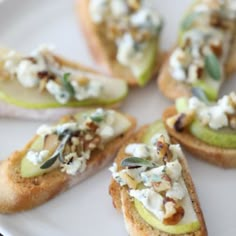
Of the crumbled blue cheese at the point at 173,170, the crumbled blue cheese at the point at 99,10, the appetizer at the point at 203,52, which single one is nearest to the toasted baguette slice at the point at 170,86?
the appetizer at the point at 203,52

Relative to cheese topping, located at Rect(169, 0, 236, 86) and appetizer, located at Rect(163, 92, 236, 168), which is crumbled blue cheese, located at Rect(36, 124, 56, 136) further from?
cheese topping, located at Rect(169, 0, 236, 86)

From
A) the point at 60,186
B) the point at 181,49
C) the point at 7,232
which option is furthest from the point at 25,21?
the point at 7,232

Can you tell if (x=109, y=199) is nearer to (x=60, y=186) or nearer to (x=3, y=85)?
(x=60, y=186)

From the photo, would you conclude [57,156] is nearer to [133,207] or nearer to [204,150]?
[133,207]

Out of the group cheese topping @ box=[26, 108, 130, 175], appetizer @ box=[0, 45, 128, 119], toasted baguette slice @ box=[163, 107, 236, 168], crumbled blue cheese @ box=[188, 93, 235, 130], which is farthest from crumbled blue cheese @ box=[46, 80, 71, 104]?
crumbled blue cheese @ box=[188, 93, 235, 130]

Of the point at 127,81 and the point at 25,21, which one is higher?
the point at 25,21
